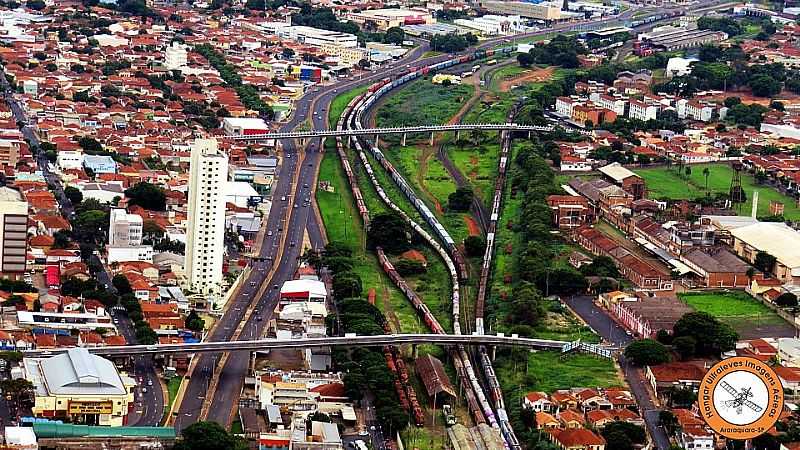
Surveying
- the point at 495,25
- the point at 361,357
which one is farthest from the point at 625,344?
the point at 495,25

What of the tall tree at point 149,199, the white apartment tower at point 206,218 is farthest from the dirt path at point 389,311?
the tall tree at point 149,199

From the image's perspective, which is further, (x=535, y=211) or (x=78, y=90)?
(x=78, y=90)

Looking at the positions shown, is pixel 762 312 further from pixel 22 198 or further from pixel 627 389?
pixel 22 198

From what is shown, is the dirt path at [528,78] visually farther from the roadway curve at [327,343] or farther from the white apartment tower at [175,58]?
the roadway curve at [327,343]

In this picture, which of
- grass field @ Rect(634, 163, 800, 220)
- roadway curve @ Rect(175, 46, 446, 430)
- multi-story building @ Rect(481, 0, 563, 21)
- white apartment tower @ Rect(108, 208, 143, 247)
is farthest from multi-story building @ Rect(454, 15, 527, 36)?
white apartment tower @ Rect(108, 208, 143, 247)

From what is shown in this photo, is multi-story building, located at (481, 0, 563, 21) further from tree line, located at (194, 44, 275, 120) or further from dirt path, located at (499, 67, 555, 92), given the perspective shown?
tree line, located at (194, 44, 275, 120)

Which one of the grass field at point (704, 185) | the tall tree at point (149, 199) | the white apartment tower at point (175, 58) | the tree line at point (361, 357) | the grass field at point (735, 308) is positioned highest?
the white apartment tower at point (175, 58)

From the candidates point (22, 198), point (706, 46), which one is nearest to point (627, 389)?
point (22, 198)
